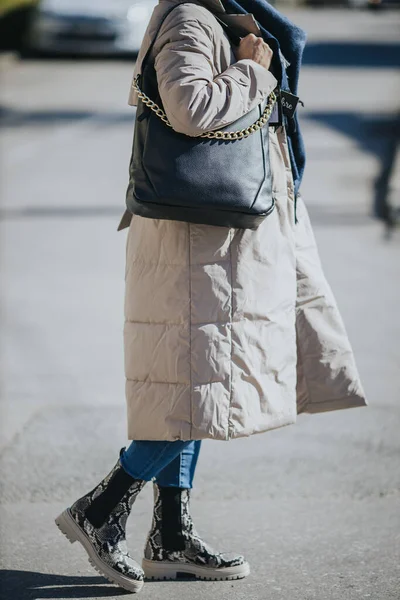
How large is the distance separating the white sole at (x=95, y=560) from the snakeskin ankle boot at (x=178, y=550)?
0.15 m

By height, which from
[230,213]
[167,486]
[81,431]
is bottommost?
[81,431]

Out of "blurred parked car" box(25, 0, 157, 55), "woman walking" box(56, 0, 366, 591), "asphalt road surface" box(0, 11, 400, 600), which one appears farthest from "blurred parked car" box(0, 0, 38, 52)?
"woman walking" box(56, 0, 366, 591)

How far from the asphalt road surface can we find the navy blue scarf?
125cm

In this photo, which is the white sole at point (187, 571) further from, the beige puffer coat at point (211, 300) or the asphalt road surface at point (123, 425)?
the beige puffer coat at point (211, 300)

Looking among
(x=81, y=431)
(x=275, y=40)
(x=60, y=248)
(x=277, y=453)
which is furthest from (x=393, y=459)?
(x=60, y=248)

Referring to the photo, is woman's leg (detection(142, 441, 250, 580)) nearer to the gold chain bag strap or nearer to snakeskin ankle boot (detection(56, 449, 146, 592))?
snakeskin ankle boot (detection(56, 449, 146, 592))

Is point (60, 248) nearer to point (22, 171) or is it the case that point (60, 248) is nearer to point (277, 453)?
point (22, 171)

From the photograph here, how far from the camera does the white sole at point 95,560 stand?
129 inches

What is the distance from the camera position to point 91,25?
20.9 m

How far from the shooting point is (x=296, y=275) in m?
3.36

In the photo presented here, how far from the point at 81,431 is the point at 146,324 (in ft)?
5.95

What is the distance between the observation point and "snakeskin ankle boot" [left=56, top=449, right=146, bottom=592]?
329 cm

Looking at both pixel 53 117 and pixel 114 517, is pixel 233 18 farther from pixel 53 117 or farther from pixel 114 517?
pixel 53 117

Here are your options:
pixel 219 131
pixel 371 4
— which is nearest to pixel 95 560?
pixel 219 131
